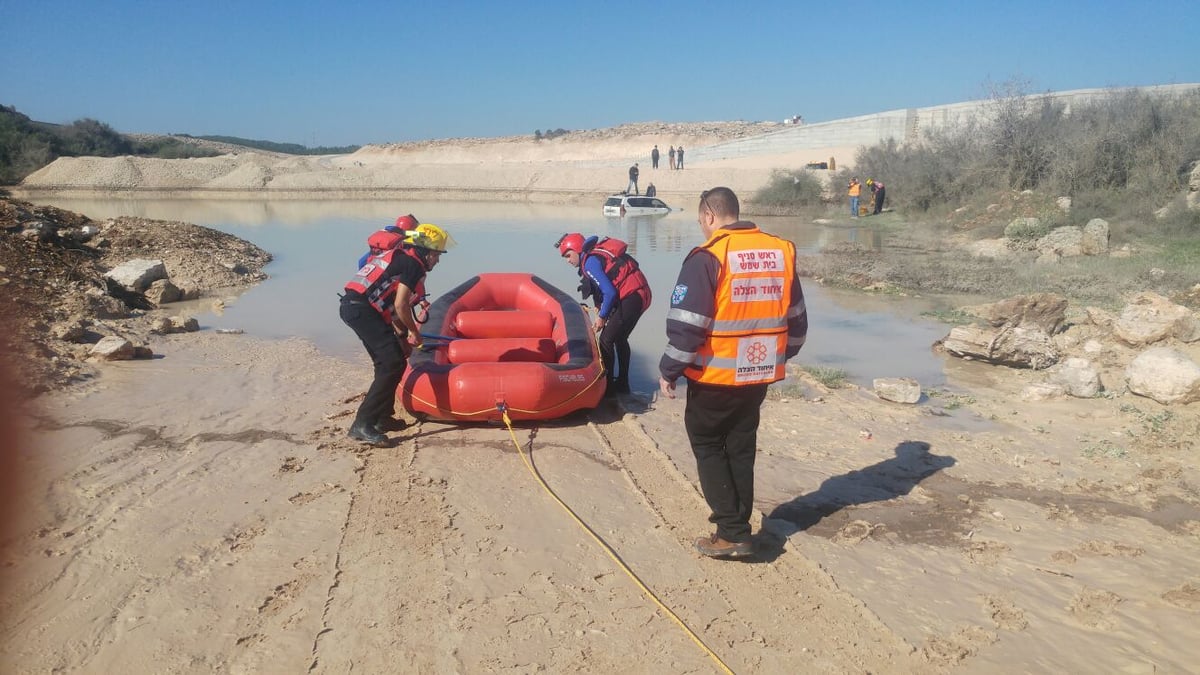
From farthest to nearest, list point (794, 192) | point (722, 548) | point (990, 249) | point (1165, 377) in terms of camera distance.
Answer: point (794, 192), point (990, 249), point (1165, 377), point (722, 548)

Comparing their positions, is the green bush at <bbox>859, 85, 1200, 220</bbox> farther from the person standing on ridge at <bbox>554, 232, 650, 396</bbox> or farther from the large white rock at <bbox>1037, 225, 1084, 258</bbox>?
the person standing on ridge at <bbox>554, 232, 650, 396</bbox>

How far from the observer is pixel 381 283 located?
5.20m

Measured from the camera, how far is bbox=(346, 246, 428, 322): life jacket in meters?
5.18

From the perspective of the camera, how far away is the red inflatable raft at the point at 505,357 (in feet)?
18.1

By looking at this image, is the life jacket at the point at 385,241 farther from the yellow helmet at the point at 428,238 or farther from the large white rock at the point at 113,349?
the large white rock at the point at 113,349

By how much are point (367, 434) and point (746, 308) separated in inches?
120

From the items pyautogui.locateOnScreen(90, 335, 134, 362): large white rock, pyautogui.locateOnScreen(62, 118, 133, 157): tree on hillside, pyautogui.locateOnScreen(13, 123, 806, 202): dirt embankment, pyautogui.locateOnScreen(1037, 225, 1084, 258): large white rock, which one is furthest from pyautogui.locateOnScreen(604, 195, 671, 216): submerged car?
pyautogui.locateOnScreen(62, 118, 133, 157): tree on hillside

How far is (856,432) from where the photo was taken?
227 inches

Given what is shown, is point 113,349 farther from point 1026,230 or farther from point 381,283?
point 1026,230

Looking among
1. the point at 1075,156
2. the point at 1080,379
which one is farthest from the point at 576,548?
the point at 1075,156

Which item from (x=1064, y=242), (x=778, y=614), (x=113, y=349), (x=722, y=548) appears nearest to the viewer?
(x=778, y=614)

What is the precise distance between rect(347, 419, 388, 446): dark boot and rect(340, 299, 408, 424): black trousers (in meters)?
0.03

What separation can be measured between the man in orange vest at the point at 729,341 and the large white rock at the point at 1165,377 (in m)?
4.25

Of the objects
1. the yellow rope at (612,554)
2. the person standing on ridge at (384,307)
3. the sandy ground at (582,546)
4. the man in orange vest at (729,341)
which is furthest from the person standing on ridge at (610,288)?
the man in orange vest at (729,341)
